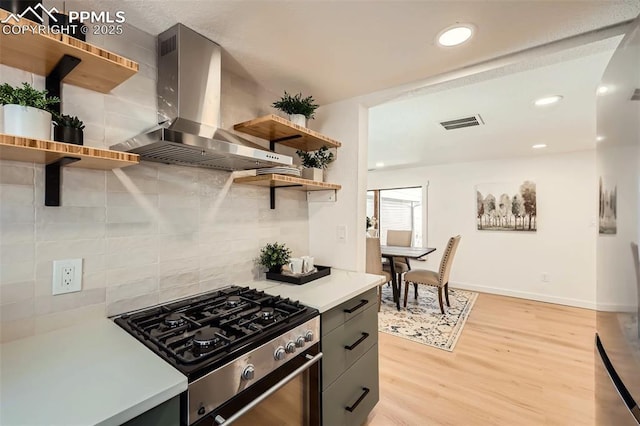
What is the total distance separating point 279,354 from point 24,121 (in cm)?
111

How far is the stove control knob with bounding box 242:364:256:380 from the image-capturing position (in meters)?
0.94

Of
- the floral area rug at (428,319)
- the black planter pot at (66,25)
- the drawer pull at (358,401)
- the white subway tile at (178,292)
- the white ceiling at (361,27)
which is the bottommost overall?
the floral area rug at (428,319)

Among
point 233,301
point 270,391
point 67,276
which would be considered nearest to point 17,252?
point 67,276

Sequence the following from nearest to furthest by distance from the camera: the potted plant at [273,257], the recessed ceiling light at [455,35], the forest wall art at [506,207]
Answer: the recessed ceiling light at [455,35] < the potted plant at [273,257] < the forest wall art at [506,207]

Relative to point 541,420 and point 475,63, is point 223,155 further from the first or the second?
point 541,420

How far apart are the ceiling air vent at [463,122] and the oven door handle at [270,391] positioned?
8.46ft

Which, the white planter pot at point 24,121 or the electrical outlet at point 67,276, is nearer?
the white planter pot at point 24,121

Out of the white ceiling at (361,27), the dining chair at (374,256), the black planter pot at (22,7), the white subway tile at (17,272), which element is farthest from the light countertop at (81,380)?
the dining chair at (374,256)

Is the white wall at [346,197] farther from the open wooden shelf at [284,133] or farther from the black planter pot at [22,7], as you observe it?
the black planter pot at [22,7]

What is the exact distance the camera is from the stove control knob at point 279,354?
1.05 meters

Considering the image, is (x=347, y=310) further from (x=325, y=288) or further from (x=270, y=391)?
(x=270, y=391)

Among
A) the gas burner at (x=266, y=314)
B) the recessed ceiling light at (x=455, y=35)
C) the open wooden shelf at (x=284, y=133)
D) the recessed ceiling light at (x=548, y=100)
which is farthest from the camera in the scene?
the recessed ceiling light at (x=548, y=100)

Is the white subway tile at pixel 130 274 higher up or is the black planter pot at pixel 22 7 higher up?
the black planter pot at pixel 22 7

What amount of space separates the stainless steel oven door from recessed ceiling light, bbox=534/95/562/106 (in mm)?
2571
